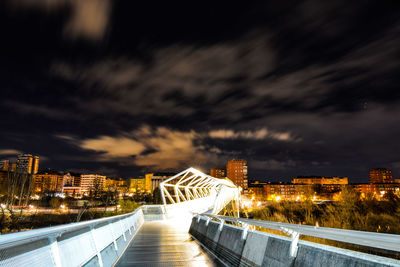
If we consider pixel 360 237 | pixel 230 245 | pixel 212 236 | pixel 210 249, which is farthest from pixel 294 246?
pixel 212 236

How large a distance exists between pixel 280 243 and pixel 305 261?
0.97 meters

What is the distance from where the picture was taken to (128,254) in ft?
30.1

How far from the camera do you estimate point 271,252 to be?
560 cm

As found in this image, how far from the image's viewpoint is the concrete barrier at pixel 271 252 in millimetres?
3556

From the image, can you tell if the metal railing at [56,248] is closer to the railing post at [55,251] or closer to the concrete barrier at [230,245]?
the railing post at [55,251]

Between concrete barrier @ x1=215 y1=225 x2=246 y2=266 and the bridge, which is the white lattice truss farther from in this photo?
the bridge

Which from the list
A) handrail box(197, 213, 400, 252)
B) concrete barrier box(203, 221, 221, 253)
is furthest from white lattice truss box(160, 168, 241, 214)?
handrail box(197, 213, 400, 252)

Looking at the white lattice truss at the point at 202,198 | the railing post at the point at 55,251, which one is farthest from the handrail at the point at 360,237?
the white lattice truss at the point at 202,198

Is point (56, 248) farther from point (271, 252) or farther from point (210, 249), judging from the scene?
point (210, 249)

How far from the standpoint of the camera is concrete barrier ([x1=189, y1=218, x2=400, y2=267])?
356cm

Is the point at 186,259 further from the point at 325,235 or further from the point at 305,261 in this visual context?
the point at 325,235

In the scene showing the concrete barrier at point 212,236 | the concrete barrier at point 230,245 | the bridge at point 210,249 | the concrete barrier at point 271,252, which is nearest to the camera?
the bridge at point 210,249

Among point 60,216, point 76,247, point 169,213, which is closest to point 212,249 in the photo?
point 76,247

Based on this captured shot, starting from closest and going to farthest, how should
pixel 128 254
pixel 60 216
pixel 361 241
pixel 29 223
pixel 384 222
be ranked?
1. pixel 361 241
2. pixel 128 254
3. pixel 384 222
4. pixel 29 223
5. pixel 60 216
